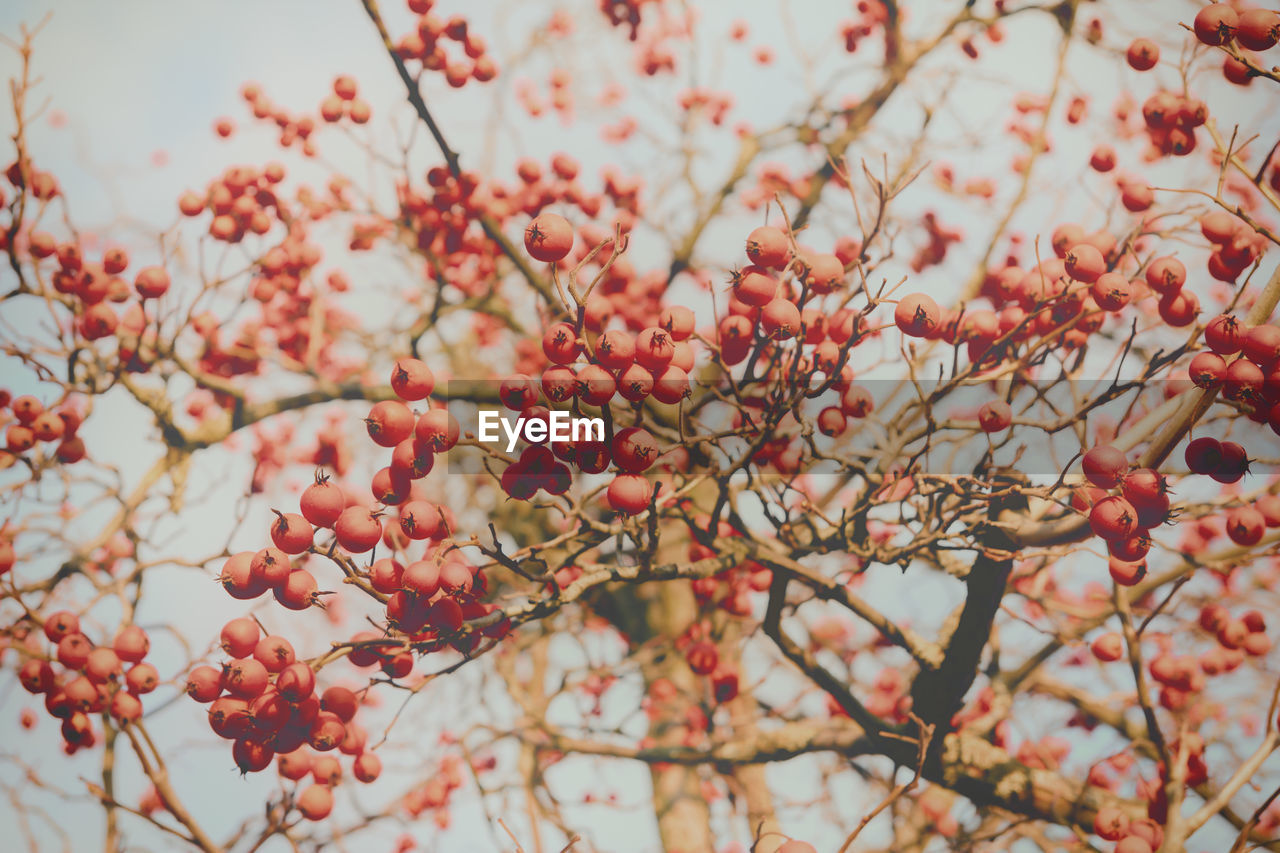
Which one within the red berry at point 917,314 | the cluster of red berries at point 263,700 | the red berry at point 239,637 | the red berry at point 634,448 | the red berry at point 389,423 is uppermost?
the red berry at point 917,314

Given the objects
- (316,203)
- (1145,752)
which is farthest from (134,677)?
(1145,752)

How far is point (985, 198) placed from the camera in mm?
5555

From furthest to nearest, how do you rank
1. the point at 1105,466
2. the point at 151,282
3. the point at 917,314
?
Result: the point at 151,282
the point at 917,314
the point at 1105,466

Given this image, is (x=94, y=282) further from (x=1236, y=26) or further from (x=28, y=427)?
(x=1236, y=26)

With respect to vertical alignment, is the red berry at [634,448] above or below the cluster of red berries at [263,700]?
above

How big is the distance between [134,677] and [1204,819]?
3.82 m

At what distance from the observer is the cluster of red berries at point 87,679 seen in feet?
8.61

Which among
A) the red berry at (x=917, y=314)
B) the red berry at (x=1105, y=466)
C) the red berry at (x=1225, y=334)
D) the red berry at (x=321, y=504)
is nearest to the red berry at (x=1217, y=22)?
the red berry at (x=1225, y=334)

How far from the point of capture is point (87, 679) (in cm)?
265

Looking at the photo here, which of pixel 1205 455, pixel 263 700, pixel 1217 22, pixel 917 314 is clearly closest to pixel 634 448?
pixel 917 314

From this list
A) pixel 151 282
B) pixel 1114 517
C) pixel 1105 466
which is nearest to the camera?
pixel 1114 517

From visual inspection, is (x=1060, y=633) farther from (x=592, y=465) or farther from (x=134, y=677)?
(x=134, y=677)

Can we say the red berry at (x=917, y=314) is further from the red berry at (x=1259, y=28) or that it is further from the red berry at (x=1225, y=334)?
the red berry at (x=1259, y=28)

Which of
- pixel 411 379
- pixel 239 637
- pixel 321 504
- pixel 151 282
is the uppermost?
pixel 151 282
